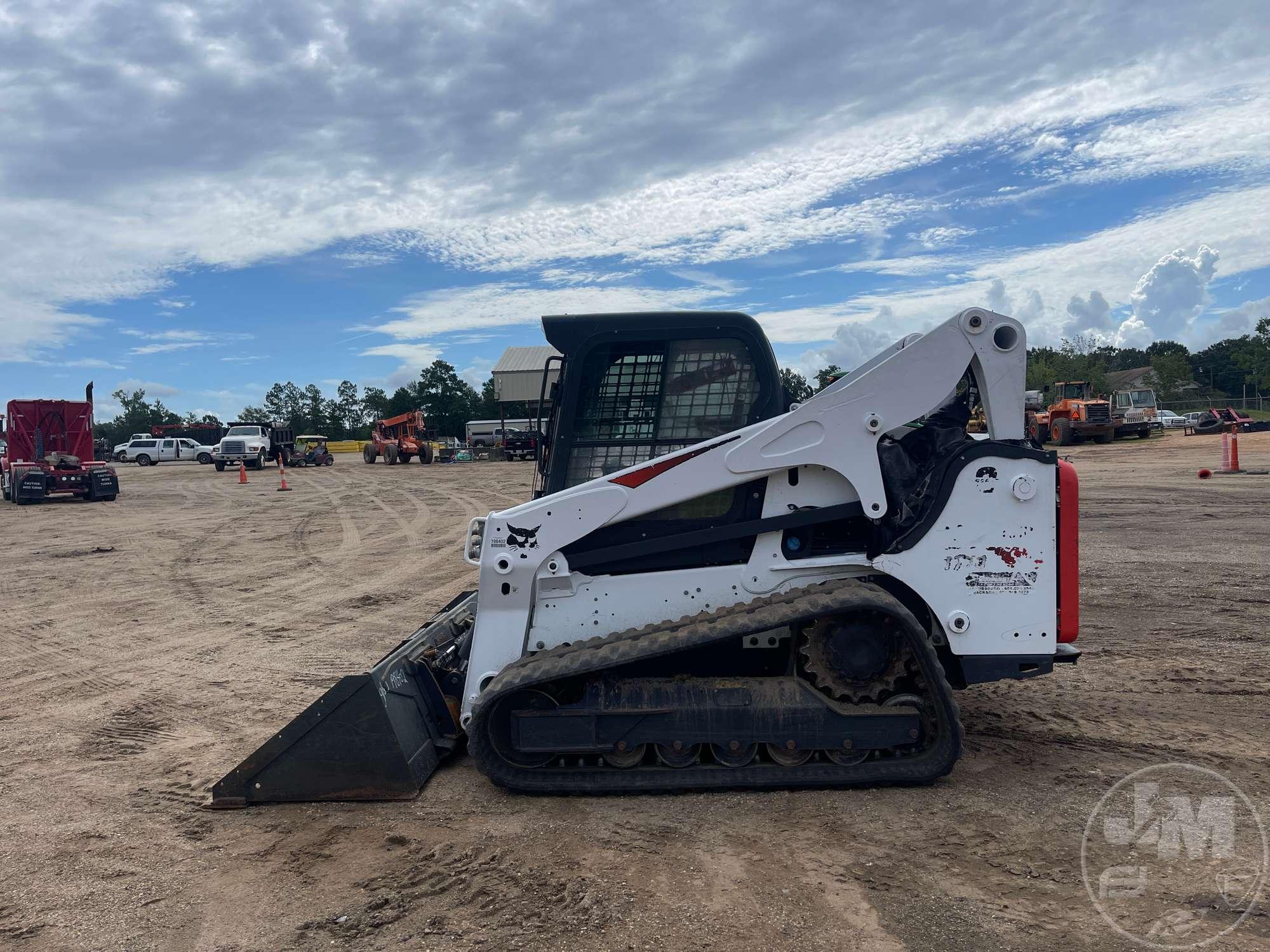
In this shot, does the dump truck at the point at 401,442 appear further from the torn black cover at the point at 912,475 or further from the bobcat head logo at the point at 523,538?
the torn black cover at the point at 912,475

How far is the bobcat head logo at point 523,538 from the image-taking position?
14.2ft

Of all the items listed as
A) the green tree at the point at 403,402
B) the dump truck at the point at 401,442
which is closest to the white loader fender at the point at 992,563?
the dump truck at the point at 401,442

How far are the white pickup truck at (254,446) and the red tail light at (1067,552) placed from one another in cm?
3555

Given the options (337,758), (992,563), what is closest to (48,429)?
(337,758)

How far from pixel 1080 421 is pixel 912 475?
33.0m

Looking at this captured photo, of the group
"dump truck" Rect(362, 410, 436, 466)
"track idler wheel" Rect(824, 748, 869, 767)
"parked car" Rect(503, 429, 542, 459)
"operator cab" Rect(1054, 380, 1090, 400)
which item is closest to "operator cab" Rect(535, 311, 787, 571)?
"track idler wheel" Rect(824, 748, 869, 767)

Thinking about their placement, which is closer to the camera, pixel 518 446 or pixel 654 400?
pixel 654 400

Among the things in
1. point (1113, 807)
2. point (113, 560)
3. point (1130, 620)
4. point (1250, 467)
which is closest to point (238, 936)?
point (1113, 807)

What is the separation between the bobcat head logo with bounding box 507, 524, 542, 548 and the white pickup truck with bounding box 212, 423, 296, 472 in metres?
34.1

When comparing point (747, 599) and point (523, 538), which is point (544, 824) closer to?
point (523, 538)

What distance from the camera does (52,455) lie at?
21891mm

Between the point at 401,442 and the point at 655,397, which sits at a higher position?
the point at 401,442

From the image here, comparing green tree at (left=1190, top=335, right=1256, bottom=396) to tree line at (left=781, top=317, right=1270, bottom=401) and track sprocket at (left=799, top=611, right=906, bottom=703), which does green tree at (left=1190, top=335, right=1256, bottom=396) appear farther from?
track sprocket at (left=799, top=611, right=906, bottom=703)

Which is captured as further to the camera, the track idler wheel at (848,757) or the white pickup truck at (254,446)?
the white pickup truck at (254,446)
